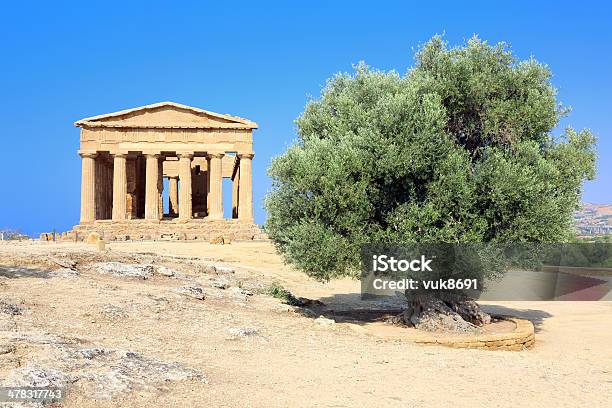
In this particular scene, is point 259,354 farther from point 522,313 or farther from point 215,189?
point 215,189

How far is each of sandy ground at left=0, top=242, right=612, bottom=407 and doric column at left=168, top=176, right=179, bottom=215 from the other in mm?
48872

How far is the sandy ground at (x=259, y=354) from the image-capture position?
9438 mm

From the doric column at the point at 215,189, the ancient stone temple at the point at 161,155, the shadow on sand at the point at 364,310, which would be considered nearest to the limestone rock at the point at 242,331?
the shadow on sand at the point at 364,310

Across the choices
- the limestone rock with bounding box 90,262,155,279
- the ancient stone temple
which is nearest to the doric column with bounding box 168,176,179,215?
the ancient stone temple

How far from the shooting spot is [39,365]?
354 inches

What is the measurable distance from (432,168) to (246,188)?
3932cm

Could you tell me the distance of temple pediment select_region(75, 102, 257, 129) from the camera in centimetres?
5197

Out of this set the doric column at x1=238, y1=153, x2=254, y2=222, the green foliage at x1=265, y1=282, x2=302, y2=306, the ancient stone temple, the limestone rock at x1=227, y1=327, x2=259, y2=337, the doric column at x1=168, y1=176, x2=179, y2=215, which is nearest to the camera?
the limestone rock at x1=227, y1=327, x2=259, y2=337

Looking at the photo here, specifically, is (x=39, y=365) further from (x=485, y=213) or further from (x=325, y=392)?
(x=485, y=213)

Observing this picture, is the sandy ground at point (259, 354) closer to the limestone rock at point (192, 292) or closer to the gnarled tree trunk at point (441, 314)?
the limestone rock at point (192, 292)

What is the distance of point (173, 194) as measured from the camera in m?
69.9

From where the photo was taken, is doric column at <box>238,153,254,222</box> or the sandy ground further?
doric column at <box>238,153,254,222</box>

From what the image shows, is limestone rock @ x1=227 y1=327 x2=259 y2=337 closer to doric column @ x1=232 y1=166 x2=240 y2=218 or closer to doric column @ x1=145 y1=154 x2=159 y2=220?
doric column @ x1=145 y1=154 x2=159 y2=220

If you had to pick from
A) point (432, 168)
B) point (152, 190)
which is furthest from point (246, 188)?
point (432, 168)
